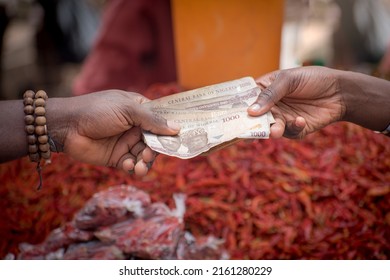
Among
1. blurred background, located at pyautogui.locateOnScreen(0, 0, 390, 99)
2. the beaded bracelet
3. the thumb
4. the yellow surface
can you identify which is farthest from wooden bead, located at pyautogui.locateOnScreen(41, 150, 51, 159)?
blurred background, located at pyautogui.locateOnScreen(0, 0, 390, 99)

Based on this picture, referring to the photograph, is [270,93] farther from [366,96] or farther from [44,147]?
[44,147]

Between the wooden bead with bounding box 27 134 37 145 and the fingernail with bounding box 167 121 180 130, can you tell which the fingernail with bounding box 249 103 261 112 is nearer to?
the fingernail with bounding box 167 121 180 130

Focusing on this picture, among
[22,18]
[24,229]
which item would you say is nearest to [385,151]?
[24,229]

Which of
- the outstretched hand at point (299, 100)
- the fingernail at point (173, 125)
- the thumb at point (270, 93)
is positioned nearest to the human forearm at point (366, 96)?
the outstretched hand at point (299, 100)

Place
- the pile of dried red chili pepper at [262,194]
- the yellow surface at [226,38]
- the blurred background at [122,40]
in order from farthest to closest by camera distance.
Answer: the blurred background at [122,40], the yellow surface at [226,38], the pile of dried red chili pepper at [262,194]

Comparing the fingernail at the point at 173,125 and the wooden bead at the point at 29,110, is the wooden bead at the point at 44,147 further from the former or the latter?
the fingernail at the point at 173,125

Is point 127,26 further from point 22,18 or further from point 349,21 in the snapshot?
Result: point 22,18

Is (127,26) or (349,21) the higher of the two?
(127,26)
